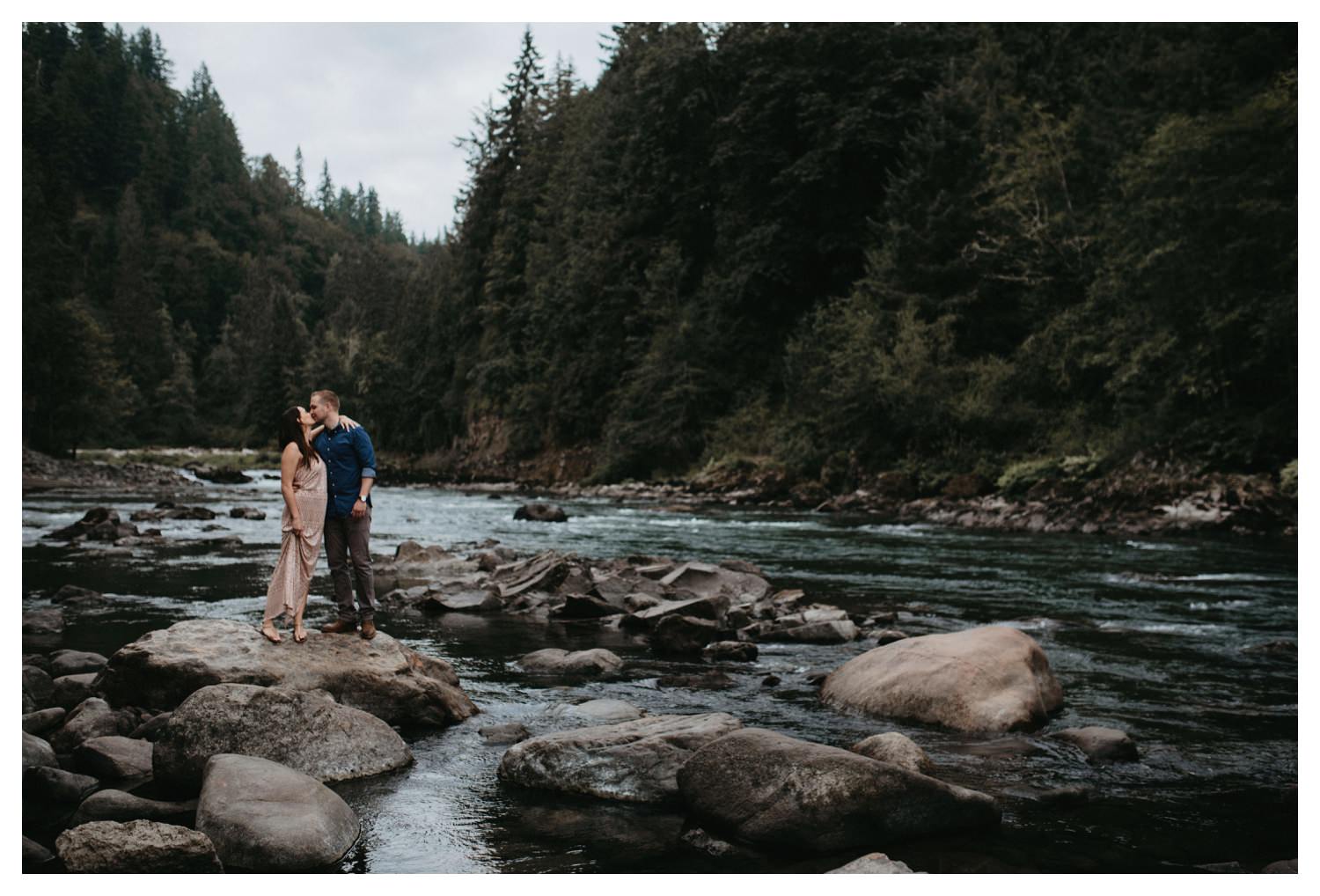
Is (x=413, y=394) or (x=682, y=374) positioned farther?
(x=413, y=394)

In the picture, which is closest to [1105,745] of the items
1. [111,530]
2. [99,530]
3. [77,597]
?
[77,597]

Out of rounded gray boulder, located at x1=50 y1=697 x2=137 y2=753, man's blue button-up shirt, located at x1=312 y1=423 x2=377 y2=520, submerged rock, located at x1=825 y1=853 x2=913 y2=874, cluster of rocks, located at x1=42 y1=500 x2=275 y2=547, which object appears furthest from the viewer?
cluster of rocks, located at x1=42 y1=500 x2=275 y2=547

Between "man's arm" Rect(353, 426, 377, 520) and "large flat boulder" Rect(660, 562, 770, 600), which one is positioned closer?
"man's arm" Rect(353, 426, 377, 520)

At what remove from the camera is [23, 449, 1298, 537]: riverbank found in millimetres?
22609

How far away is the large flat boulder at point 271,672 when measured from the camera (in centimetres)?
691

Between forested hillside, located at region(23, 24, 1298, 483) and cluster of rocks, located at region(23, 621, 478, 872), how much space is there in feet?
43.8

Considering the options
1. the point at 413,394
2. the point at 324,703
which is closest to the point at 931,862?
the point at 324,703

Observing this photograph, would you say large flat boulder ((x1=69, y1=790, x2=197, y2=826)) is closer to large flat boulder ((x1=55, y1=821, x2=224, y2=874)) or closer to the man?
large flat boulder ((x1=55, y1=821, x2=224, y2=874))

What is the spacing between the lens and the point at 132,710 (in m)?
6.71

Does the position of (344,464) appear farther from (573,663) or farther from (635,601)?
(635,601)

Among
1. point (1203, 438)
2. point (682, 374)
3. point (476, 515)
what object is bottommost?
point (476, 515)

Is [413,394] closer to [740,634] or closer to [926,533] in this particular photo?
[926,533]

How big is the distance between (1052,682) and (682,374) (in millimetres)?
37825

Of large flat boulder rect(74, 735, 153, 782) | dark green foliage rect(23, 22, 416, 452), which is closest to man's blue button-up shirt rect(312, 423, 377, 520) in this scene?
large flat boulder rect(74, 735, 153, 782)
